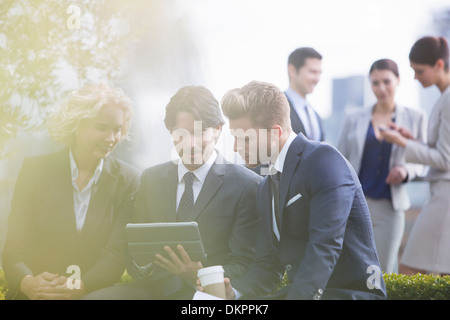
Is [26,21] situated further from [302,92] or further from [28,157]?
[302,92]

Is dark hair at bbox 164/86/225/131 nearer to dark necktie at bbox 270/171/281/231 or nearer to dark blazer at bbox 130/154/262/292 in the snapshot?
dark blazer at bbox 130/154/262/292

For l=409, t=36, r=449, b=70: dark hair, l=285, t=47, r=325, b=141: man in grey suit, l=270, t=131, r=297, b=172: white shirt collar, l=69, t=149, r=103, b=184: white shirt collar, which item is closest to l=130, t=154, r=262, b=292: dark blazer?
l=270, t=131, r=297, b=172: white shirt collar

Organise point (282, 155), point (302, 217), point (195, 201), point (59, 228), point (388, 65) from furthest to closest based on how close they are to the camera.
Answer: point (388, 65)
point (59, 228)
point (195, 201)
point (282, 155)
point (302, 217)

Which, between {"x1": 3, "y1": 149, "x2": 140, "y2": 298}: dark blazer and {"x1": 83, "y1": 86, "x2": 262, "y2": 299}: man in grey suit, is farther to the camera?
{"x1": 3, "y1": 149, "x2": 140, "y2": 298}: dark blazer

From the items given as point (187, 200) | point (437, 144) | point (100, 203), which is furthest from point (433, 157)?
point (100, 203)

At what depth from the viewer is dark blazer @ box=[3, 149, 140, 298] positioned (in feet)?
12.7

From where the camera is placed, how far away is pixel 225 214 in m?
3.71

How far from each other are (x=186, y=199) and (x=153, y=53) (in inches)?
44.4

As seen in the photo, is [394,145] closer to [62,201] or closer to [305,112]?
[305,112]

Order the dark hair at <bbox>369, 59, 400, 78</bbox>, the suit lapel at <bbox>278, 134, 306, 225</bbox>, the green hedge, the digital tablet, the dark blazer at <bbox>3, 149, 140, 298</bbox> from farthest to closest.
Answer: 1. the dark hair at <bbox>369, 59, 400, 78</bbox>
2. the green hedge
3. the dark blazer at <bbox>3, 149, 140, 298</bbox>
4. the digital tablet
5. the suit lapel at <bbox>278, 134, 306, 225</bbox>

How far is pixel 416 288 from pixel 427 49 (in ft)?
5.94

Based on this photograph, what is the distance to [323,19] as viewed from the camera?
13.3 feet

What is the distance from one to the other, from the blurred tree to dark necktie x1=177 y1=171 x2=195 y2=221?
96 cm
